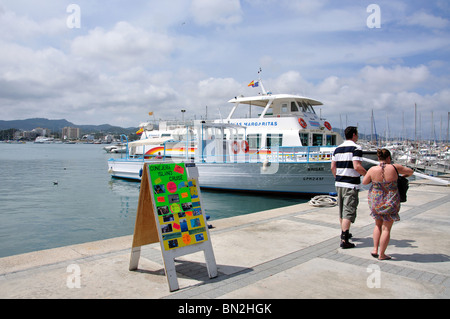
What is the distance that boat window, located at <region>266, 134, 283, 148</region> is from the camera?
60.8 ft

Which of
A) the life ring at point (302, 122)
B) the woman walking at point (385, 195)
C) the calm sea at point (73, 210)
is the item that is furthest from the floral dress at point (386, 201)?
the life ring at point (302, 122)

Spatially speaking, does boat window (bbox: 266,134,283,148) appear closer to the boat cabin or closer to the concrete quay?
the boat cabin

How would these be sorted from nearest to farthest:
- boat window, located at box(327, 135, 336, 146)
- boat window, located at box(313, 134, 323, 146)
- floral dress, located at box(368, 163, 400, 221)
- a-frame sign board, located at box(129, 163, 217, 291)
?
1. a-frame sign board, located at box(129, 163, 217, 291)
2. floral dress, located at box(368, 163, 400, 221)
3. boat window, located at box(313, 134, 323, 146)
4. boat window, located at box(327, 135, 336, 146)

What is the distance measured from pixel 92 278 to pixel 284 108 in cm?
1651

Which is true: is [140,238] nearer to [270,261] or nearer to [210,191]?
[270,261]

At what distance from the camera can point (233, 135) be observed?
1964 centimetres

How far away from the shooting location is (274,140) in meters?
18.7

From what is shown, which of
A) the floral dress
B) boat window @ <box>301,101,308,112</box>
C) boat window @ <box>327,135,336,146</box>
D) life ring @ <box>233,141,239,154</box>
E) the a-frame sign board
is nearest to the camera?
the a-frame sign board

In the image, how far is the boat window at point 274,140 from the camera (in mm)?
18547

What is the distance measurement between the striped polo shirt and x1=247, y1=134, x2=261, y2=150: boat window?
43.2 feet

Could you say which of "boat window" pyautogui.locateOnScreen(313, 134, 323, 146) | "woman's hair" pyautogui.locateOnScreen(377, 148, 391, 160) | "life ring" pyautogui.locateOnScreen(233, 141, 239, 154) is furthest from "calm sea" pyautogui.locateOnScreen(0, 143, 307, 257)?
"woman's hair" pyautogui.locateOnScreen(377, 148, 391, 160)
